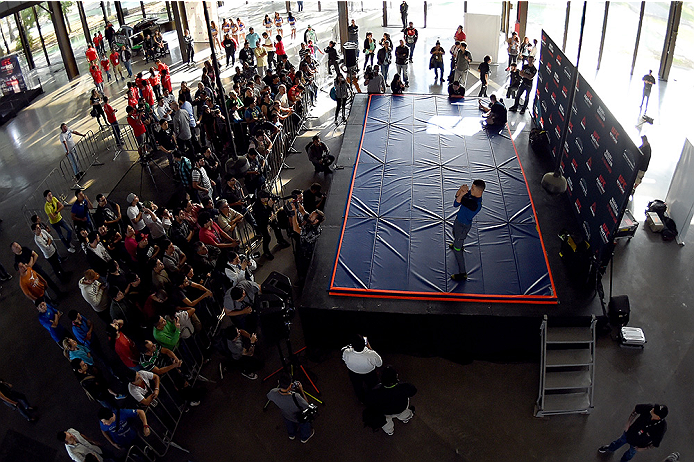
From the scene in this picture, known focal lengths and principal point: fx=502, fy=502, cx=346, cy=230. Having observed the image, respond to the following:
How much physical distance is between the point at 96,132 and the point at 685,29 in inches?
677

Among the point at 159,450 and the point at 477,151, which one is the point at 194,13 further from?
the point at 159,450

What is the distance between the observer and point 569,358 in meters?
6.75

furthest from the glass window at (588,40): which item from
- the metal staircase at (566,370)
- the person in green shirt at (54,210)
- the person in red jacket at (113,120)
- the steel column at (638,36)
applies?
the person in green shirt at (54,210)

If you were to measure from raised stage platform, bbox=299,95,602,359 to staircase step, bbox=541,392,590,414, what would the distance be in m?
0.75

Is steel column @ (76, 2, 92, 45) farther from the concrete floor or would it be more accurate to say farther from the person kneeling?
the person kneeling

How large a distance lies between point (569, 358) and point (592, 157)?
3.70 meters

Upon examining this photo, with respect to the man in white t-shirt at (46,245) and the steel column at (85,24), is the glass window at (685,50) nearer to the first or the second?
the man in white t-shirt at (46,245)

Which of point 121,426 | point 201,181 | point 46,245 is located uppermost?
point 201,181

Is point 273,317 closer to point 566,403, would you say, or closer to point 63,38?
point 566,403

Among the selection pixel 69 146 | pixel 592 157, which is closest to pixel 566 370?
pixel 592 157

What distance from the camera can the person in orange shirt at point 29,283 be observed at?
7.19 metres

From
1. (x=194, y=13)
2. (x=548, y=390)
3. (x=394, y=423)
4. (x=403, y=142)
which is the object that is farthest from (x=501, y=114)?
(x=194, y=13)

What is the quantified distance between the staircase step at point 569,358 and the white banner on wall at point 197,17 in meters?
18.8

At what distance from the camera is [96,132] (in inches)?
567
